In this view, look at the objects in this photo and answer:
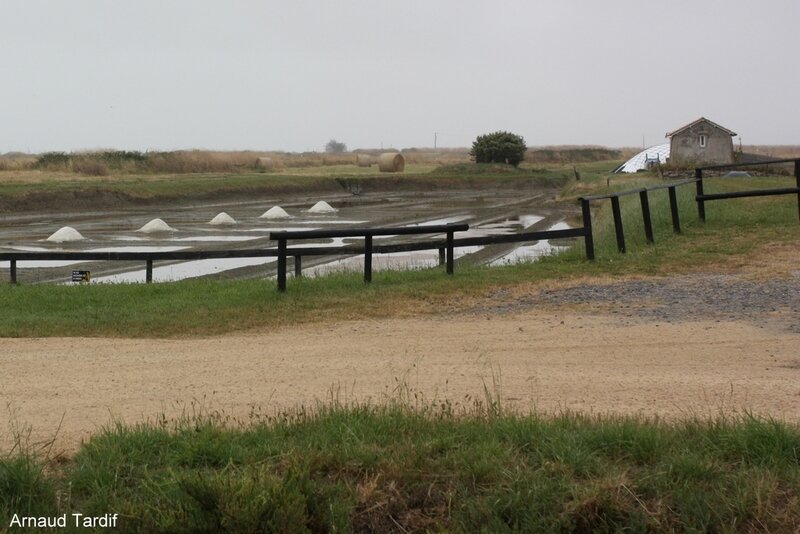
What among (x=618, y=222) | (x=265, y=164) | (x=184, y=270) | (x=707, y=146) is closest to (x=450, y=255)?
(x=618, y=222)

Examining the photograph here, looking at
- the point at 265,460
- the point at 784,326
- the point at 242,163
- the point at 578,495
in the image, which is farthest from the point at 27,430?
the point at 242,163

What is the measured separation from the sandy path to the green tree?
80.5 m

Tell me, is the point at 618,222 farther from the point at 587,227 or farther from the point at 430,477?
the point at 430,477

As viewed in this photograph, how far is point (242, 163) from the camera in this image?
3403 inches

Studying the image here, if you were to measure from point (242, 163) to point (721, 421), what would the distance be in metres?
82.7

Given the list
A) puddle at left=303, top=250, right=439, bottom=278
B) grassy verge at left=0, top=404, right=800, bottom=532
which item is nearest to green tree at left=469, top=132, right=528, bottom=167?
puddle at left=303, top=250, right=439, bottom=278

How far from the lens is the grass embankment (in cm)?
1130

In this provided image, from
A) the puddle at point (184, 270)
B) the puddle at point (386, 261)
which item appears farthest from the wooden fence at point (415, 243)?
the puddle at point (386, 261)

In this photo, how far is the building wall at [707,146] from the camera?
61250 millimetres

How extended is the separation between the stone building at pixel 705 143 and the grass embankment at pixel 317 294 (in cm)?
4519

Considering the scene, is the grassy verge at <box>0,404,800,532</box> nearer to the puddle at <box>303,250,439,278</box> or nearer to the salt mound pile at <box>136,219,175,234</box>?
the puddle at <box>303,250,439,278</box>

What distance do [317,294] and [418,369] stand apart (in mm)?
4751

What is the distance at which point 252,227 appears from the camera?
37719mm

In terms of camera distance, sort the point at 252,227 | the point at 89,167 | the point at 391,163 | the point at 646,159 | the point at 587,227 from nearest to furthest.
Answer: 1. the point at 587,227
2. the point at 252,227
3. the point at 89,167
4. the point at 646,159
5. the point at 391,163
